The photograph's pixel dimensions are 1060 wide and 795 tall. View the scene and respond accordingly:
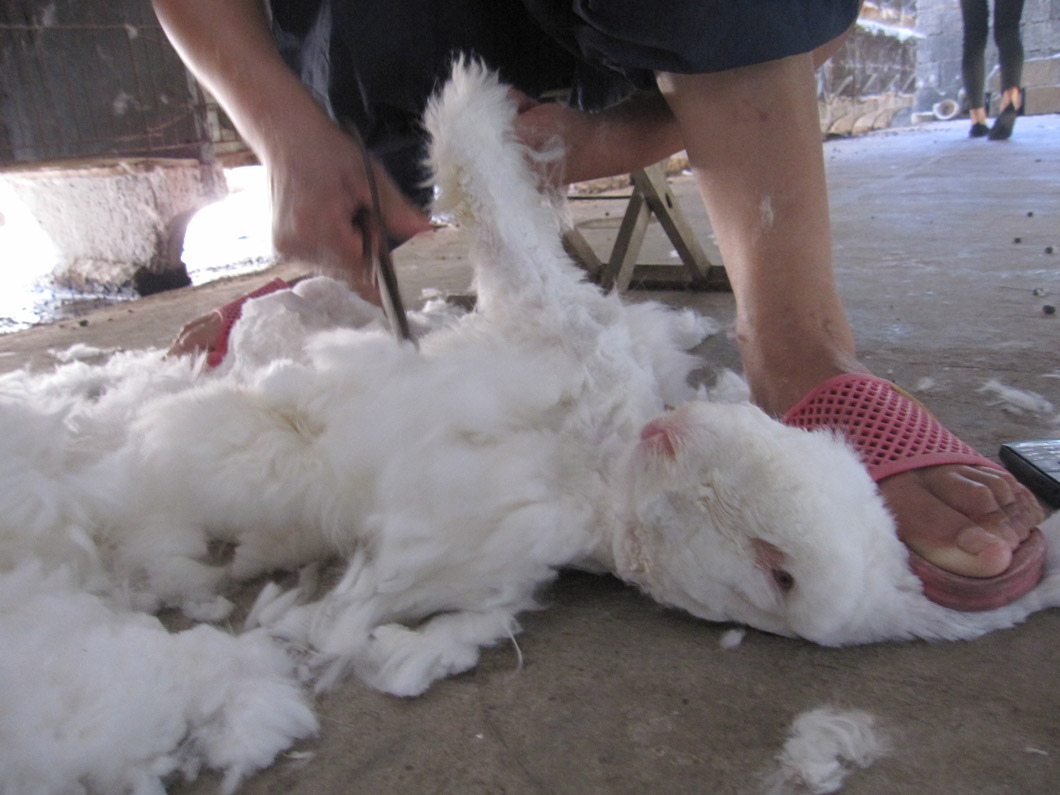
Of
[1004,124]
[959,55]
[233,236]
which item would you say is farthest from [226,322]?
[959,55]

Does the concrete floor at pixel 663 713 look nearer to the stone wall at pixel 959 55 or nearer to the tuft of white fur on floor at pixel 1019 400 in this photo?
the tuft of white fur on floor at pixel 1019 400

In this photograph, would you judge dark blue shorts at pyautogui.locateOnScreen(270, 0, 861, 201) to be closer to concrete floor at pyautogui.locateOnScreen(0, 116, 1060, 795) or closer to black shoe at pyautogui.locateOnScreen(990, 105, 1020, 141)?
concrete floor at pyautogui.locateOnScreen(0, 116, 1060, 795)

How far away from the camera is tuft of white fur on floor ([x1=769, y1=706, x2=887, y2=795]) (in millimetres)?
527

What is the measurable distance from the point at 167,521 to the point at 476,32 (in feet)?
2.99

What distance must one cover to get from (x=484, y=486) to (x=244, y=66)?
621 mm

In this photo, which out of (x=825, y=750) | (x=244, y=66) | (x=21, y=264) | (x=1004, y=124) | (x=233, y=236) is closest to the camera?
(x=825, y=750)

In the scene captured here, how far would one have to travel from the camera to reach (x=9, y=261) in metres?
3.28

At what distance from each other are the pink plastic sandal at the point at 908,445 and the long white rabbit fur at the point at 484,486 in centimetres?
2

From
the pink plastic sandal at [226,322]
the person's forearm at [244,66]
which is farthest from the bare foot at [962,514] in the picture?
the pink plastic sandal at [226,322]

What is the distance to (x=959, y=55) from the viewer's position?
11.1 metres

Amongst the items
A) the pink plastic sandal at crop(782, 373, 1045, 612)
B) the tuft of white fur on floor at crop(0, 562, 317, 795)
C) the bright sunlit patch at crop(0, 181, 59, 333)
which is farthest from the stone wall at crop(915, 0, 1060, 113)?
the tuft of white fur on floor at crop(0, 562, 317, 795)

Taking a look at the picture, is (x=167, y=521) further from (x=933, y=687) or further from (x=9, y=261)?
(x=9, y=261)

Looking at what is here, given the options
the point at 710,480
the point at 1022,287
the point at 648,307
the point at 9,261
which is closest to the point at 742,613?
the point at 710,480

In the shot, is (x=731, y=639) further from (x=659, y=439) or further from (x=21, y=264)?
(x=21, y=264)
